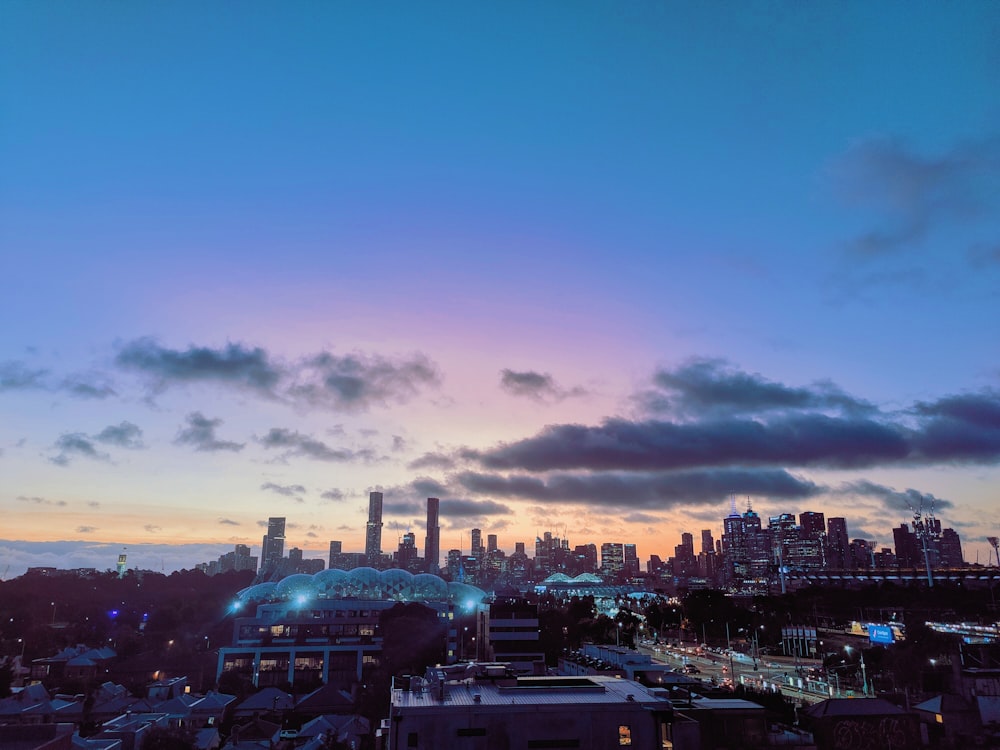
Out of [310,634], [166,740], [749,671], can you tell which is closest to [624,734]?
[166,740]

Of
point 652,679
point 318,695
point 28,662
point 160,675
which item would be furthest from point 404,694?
point 28,662

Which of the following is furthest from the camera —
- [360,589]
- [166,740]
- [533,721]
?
[360,589]

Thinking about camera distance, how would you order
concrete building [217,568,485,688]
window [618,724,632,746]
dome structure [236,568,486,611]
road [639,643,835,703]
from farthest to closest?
1. dome structure [236,568,486,611]
2. concrete building [217,568,485,688]
3. road [639,643,835,703]
4. window [618,724,632,746]

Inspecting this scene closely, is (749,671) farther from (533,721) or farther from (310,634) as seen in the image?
→ (533,721)

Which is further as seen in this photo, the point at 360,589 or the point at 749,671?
the point at 360,589

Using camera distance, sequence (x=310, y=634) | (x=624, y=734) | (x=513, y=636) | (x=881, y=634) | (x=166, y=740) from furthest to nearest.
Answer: (x=310, y=634)
(x=881, y=634)
(x=513, y=636)
(x=166, y=740)
(x=624, y=734)

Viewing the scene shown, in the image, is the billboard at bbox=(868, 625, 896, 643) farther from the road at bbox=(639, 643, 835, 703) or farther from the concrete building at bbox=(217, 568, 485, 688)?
the concrete building at bbox=(217, 568, 485, 688)

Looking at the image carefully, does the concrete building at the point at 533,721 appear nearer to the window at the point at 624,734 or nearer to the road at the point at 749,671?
the window at the point at 624,734

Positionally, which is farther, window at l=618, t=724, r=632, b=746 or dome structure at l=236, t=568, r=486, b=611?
dome structure at l=236, t=568, r=486, b=611

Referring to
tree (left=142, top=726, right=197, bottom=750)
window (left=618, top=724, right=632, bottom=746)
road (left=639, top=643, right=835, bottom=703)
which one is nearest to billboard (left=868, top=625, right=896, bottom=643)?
road (left=639, top=643, right=835, bottom=703)
